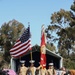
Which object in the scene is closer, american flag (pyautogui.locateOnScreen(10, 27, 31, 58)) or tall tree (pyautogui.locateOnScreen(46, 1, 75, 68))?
american flag (pyautogui.locateOnScreen(10, 27, 31, 58))

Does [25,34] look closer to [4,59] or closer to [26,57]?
[26,57]

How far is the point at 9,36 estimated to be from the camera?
214 feet

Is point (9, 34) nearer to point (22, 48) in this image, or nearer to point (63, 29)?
point (63, 29)

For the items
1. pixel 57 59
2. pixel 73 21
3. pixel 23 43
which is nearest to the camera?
pixel 23 43

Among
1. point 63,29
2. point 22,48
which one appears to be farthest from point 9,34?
point 22,48

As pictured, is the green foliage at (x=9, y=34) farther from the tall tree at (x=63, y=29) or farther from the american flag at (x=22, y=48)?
the american flag at (x=22, y=48)

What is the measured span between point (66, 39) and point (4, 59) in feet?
37.4

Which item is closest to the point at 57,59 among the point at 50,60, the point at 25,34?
the point at 50,60

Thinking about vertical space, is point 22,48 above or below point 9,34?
below

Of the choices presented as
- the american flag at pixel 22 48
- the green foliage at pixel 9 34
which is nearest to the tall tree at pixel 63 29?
the green foliage at pixel 9 34

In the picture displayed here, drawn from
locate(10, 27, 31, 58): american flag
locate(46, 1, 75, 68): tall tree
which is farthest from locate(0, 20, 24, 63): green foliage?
locate(10, 27, 31, 58): american flag

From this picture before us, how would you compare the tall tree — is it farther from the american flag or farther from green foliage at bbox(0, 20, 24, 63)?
the american flag

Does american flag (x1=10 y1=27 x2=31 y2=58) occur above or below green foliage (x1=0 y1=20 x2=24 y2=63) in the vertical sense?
below

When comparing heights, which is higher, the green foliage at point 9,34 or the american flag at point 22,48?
the green foliage at point 9,34
